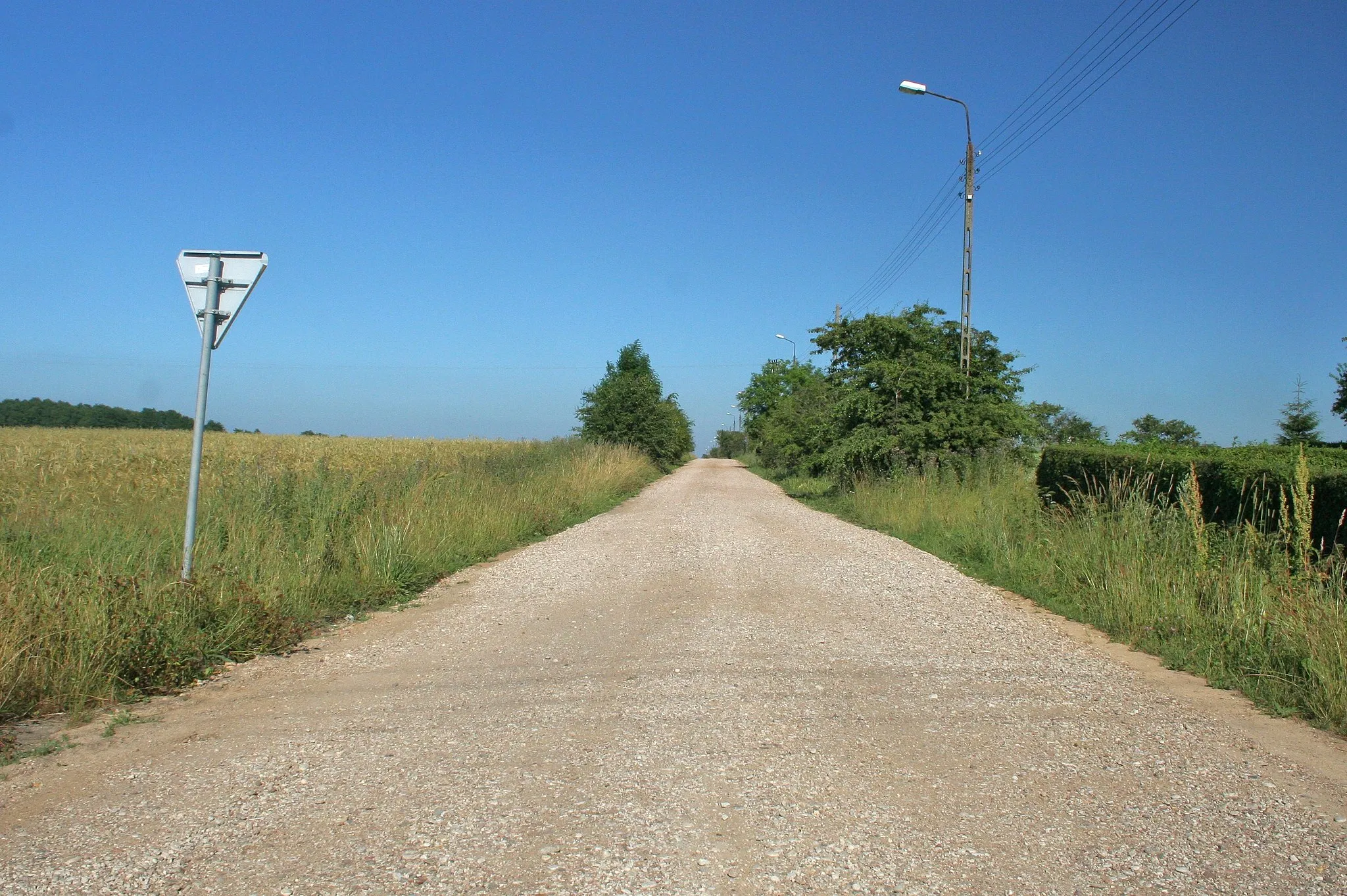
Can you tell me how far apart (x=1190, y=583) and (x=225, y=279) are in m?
8.83

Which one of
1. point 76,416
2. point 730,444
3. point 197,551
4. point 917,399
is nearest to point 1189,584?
point 197,551

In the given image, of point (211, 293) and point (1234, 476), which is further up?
point (211, 293)

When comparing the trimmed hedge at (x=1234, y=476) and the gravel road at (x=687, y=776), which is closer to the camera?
the gravel road at (x=687, y=776)

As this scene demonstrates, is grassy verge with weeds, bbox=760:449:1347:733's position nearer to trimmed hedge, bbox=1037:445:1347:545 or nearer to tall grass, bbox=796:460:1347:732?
tall grass, bbox=796:460:1347:732

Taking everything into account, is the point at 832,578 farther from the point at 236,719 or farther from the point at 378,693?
the point at 236,719

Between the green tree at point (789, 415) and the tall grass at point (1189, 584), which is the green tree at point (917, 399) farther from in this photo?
the tall grass at point (1189, 584)

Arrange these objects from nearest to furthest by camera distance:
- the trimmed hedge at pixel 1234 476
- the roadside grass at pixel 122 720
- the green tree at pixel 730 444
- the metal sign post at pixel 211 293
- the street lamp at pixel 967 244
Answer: the roadside grass at pixel 122 720 < the metal sign post at pixel 211 293 < the trimmed hedge at pixel 1234 476 < the street lamp at pixel 967 244 < the green tree at pixel 730 444

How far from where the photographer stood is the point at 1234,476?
9.41m

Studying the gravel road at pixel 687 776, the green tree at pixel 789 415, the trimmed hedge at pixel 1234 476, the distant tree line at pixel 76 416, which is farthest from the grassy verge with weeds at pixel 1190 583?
the distant tree line at pixel 76 416

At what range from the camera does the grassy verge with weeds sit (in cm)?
569

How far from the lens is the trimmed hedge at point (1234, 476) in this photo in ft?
26.9

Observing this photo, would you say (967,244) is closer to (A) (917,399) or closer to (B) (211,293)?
(A) (917,399)

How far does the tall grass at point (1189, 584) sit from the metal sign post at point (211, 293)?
7.90 meters

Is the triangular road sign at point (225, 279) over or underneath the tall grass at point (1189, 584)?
over
